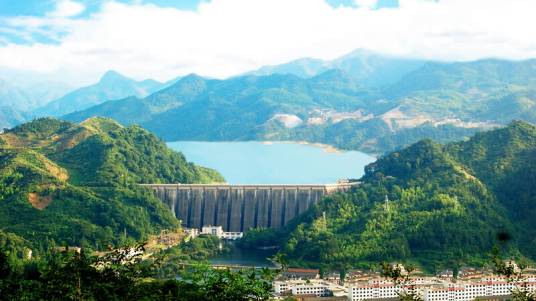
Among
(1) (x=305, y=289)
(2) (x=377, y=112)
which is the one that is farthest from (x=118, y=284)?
(2) (x=377, y=112)

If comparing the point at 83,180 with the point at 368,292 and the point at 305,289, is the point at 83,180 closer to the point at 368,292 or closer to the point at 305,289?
the point at 305,289

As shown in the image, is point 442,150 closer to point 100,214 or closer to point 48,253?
point 100,214

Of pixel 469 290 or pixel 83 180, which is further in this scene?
pixel 83 180

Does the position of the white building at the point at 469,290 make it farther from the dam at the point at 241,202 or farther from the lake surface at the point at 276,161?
the lake surface at the point at 276,161

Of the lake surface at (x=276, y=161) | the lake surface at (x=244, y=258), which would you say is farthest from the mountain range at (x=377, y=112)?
the lake surface at (x=244, y=258)

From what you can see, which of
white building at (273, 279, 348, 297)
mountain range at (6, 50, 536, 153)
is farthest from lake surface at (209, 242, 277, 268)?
mountain range at (6, 50, 536, 153)
